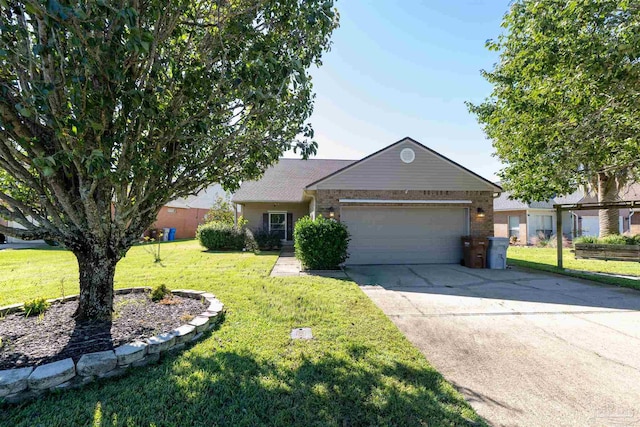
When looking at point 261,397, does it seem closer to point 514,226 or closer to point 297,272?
point 297,272

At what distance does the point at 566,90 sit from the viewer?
661 cm

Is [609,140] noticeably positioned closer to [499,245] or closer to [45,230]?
[499,245]

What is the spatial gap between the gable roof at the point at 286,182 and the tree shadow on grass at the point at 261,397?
11600 mm

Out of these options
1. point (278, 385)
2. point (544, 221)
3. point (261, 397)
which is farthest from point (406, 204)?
point (544, 221)

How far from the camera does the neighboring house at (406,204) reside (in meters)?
10.7

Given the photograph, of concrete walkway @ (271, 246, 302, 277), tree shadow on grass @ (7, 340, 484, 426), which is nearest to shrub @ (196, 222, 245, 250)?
concrete walkway @ (271, 246, 302, 277)

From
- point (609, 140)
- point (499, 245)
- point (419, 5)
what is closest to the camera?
point (419, 5)

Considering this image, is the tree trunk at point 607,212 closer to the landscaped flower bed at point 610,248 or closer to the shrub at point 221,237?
the landscaped flower bed at point 610,248

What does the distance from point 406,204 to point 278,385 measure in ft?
29.5

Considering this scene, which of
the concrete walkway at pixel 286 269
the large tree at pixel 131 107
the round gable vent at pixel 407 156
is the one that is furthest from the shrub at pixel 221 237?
the large tree at pixel 131 107

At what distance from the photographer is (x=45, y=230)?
3896 millimetres

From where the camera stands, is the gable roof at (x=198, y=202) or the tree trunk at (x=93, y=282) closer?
the tree trunk at (x=93, y=282)

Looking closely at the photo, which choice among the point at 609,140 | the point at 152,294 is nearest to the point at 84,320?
the point at 152,294

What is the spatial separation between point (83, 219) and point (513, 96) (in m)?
10.2
